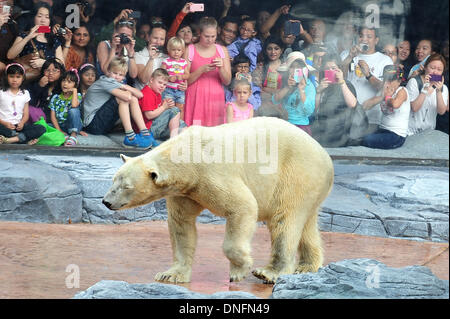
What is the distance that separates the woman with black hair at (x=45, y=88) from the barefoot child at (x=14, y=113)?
0.24ft

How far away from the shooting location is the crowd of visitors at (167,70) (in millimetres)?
8508

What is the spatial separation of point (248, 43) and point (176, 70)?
89 centimetres

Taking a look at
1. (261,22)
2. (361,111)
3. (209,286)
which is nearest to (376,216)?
(361,111)

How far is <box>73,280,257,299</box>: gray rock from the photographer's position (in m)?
4.11

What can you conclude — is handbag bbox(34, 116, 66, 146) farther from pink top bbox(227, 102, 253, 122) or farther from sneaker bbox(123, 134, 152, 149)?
pink top bbox(227, 102, 253, 122)

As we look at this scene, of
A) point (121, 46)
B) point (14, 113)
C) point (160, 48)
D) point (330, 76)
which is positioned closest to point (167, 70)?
point (160, 48)

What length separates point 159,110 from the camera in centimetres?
867

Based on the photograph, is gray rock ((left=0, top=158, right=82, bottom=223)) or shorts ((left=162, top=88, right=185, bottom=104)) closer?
gray rock ((left=0, top=158, right=82, bottom=223))

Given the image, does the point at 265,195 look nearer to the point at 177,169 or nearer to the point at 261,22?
the point at 177,169

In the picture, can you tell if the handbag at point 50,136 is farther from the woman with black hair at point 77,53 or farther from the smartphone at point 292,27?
the smartphone at point 292,27

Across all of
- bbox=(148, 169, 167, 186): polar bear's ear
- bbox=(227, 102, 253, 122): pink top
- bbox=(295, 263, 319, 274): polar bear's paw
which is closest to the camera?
bbox=(148, 169, 167, 186): polar bear's ear

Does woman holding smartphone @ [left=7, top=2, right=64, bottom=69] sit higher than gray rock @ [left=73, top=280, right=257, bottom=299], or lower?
higher

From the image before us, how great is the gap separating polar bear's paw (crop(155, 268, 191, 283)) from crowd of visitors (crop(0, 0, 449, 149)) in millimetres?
3548

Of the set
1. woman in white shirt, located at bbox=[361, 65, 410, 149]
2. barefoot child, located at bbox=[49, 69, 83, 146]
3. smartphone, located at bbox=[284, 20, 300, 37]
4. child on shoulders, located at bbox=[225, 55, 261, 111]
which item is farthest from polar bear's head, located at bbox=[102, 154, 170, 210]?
woman in white shirt, located at bbox=[361, 65, 410, 149]
